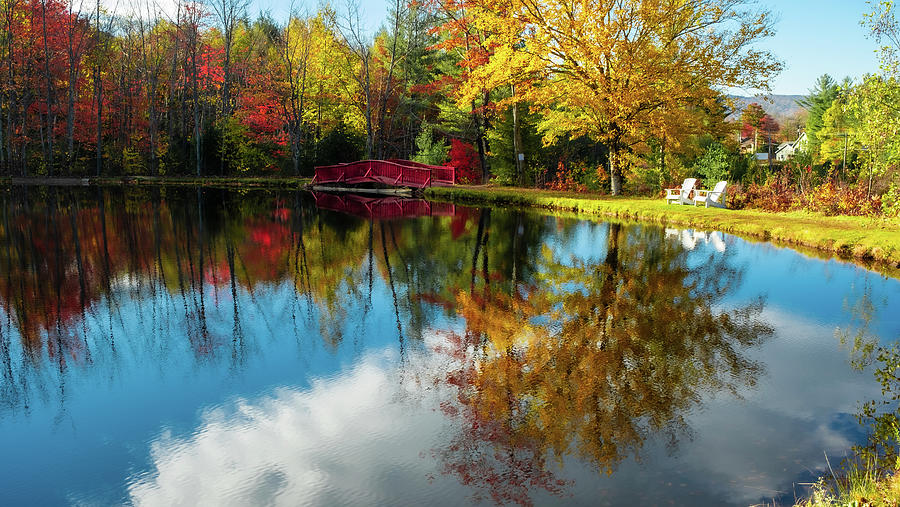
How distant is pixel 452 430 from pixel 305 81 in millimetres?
39790

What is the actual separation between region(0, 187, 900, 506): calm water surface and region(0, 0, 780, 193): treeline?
484 inches

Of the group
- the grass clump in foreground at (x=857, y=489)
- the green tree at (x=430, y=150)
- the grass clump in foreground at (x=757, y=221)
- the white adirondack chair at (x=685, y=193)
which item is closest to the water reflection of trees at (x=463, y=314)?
the grass clump in foreground at (x=857, y=489)

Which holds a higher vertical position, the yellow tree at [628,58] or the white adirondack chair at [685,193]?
the yellow tree at [628,58]

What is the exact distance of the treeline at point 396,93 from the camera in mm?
23625

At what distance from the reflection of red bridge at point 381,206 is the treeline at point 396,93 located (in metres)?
5.01

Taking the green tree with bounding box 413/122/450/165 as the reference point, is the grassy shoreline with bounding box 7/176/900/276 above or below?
below

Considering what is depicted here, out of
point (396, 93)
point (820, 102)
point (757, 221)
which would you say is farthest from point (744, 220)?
point (820, 102)

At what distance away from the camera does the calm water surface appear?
470 cm

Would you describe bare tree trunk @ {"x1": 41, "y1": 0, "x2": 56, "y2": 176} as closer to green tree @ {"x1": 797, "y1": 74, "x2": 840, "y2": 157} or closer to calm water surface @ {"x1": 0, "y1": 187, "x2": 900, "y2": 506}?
calm water surface @ {"x1": 0, "y1": 187, "x2": 900, "y2": 506}

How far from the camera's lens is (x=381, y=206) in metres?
25.7

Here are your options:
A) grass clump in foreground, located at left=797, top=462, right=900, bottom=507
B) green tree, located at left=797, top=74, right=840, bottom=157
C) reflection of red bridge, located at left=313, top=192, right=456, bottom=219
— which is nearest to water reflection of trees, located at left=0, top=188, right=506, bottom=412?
reflection of red bridge, located at left=313, top=192, right=456, bottom=219

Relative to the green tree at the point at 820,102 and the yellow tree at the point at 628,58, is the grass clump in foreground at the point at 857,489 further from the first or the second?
the green tree at the point at 820,102

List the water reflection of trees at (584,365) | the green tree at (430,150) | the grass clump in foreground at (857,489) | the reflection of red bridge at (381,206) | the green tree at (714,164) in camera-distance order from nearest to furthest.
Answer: the grass clump in foreground at (857,489), the water reflection of trees at (584,365), the reflection of red bridge at (381,206), the green tree at (714,164), the green tree at (430,150)

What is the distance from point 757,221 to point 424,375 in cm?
1380
